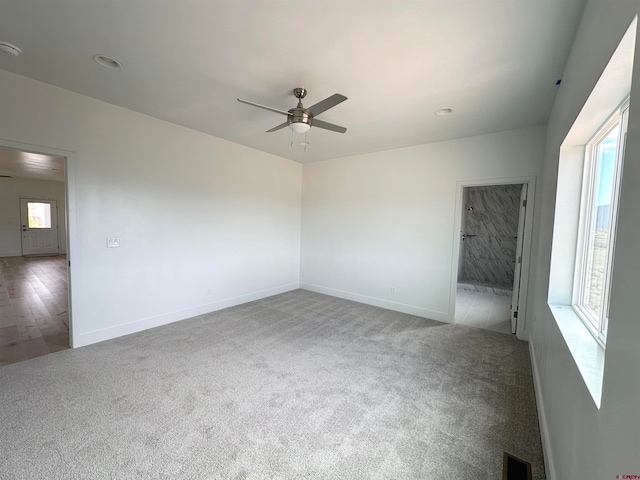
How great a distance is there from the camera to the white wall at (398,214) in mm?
3730

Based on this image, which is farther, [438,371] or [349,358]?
[349,358]

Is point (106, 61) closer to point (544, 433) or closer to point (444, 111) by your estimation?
point (444, 111)

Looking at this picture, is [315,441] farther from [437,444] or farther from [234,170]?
[234,170]

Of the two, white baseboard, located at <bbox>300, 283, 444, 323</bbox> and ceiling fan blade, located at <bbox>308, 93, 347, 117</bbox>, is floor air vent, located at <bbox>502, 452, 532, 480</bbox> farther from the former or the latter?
ceiling fan blade, located at <bbox>308, 93, 347, 117</bbox>

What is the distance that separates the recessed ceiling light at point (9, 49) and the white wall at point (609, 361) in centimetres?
369

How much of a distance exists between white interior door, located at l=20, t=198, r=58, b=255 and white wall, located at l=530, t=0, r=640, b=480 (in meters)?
13.5

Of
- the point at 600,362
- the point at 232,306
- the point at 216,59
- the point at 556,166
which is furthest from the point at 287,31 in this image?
the point at 232,306

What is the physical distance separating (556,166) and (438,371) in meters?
2.16

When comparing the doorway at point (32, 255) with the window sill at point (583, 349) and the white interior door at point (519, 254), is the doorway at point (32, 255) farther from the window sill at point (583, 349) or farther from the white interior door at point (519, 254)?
the white interior door at point (519, 254)

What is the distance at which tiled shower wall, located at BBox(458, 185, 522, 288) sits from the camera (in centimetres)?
616

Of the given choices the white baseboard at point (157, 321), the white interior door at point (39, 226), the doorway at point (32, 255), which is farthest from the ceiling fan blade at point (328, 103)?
the white interior door at point (39, 226)

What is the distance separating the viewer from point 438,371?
2.69 m

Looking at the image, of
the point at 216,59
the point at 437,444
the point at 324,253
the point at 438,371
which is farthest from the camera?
the point at 324,253

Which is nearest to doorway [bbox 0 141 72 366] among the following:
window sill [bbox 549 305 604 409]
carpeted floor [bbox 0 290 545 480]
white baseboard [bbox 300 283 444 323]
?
carpeted floor [bbox 0 290 545 480]
